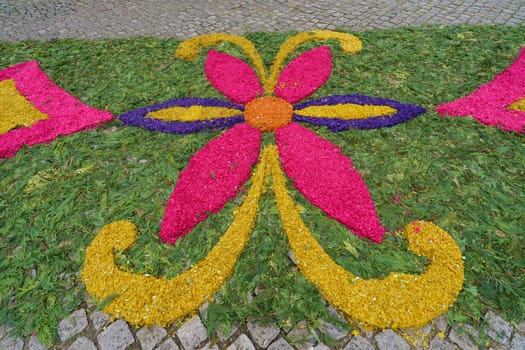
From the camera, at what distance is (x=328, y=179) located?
3.33 metres

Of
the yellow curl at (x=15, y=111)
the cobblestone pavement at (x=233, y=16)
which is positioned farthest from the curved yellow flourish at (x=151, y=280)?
the cobblestone pavement at (x=233, y=16)

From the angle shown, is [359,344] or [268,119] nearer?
[359,344]

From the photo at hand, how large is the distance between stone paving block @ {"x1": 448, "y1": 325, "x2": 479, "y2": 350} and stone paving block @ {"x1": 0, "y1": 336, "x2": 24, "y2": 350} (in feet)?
9.86

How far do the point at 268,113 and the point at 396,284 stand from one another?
2314 millimetres

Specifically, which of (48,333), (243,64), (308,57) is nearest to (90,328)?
(48,333)

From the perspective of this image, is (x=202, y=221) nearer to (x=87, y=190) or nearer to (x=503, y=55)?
(x=87, y=190)

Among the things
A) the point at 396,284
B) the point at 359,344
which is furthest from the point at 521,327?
the point at 359,344

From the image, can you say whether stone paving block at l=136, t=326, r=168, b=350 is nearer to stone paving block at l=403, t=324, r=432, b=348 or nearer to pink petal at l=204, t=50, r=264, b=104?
stone paving block at l=403, t=324, r=432, b=348

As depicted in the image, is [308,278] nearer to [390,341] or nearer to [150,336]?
[390,341]

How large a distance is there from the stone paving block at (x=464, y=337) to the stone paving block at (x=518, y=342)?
0.22 m

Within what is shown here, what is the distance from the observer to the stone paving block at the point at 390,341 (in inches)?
93.3

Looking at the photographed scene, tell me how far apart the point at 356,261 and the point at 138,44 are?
16.1ft

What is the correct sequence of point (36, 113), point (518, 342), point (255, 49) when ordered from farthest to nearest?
1. point (255, 49)
2. point (36, 113)
3. point (518, 342)

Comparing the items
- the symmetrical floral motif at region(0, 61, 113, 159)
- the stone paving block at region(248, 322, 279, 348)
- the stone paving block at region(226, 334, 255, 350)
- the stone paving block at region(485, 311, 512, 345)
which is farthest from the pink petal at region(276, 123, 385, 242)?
the symmetrical floral motif at region(0, 61, 113, 159)
